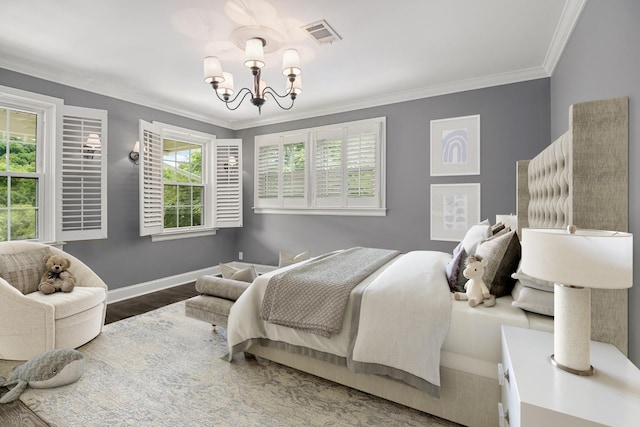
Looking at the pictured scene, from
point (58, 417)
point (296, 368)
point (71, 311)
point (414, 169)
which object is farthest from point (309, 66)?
point (58, 417)

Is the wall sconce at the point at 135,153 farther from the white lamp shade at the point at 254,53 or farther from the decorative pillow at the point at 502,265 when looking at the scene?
the decorative pillow at the point at 502,265

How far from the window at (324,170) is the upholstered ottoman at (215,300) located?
2.40m

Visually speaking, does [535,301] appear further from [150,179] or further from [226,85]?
[150,179]

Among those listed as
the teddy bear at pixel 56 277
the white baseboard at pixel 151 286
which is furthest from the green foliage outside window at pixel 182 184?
the teddy bear at pixel 56 277

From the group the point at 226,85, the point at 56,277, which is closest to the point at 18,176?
the point at 56,277

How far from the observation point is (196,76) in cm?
360

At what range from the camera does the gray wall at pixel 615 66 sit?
4.60 ft

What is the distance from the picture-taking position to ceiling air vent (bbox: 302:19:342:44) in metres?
2.53

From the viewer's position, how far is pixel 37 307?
2.37 metres

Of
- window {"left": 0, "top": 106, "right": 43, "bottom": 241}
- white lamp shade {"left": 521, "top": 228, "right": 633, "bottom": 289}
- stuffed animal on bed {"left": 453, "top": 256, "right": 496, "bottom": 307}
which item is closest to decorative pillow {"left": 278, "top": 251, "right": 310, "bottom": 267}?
stuffed animal on bed {"left": 453, "top": 256, "right": 496, "bottom": 307}

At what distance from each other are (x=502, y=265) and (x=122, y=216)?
4334mm

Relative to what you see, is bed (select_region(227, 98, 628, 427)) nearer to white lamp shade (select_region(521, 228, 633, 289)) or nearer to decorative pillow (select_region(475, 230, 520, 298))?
decorative pillow (select_region(475, 230, 520, 298))

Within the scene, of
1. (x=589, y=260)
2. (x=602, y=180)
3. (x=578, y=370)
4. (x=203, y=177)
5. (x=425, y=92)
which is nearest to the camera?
(x=589, y=260)

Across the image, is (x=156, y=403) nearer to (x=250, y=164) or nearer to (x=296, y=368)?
(x=296, y=368)
